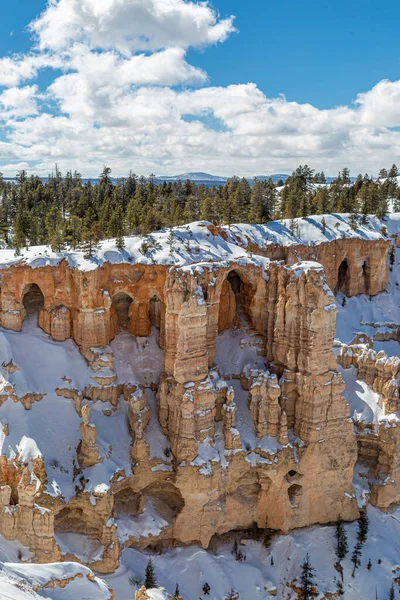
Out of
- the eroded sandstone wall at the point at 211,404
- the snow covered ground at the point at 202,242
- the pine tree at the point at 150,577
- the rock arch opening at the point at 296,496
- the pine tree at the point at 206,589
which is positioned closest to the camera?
the pine tree at the point at 150,577

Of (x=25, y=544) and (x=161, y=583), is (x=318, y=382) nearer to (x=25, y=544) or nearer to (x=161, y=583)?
(x=161, y=583)

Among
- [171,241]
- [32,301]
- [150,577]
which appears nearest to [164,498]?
[150,577]

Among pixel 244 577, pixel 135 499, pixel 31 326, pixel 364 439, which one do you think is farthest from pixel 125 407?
pixel 364 439

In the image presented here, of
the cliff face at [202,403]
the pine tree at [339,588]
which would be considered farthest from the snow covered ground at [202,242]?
the pine tree at [339,588]

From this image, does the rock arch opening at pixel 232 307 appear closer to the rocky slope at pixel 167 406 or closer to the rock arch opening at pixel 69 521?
the rocky slope at pixel 167 406

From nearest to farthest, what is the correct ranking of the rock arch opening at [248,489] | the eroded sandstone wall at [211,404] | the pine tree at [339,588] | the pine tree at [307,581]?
the pine tree at [307,581], the pine tree at [339,588], the eroded sandstone wall at [211,404], the rock arch opening at [248,489]

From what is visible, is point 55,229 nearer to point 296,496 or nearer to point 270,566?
point 296,496

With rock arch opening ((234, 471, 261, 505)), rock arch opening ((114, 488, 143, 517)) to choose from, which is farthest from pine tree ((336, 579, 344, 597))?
rock arch opening ((114, 488, 143, 517))

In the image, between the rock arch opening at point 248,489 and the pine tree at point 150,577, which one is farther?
the rock arch opening at point 248,489
